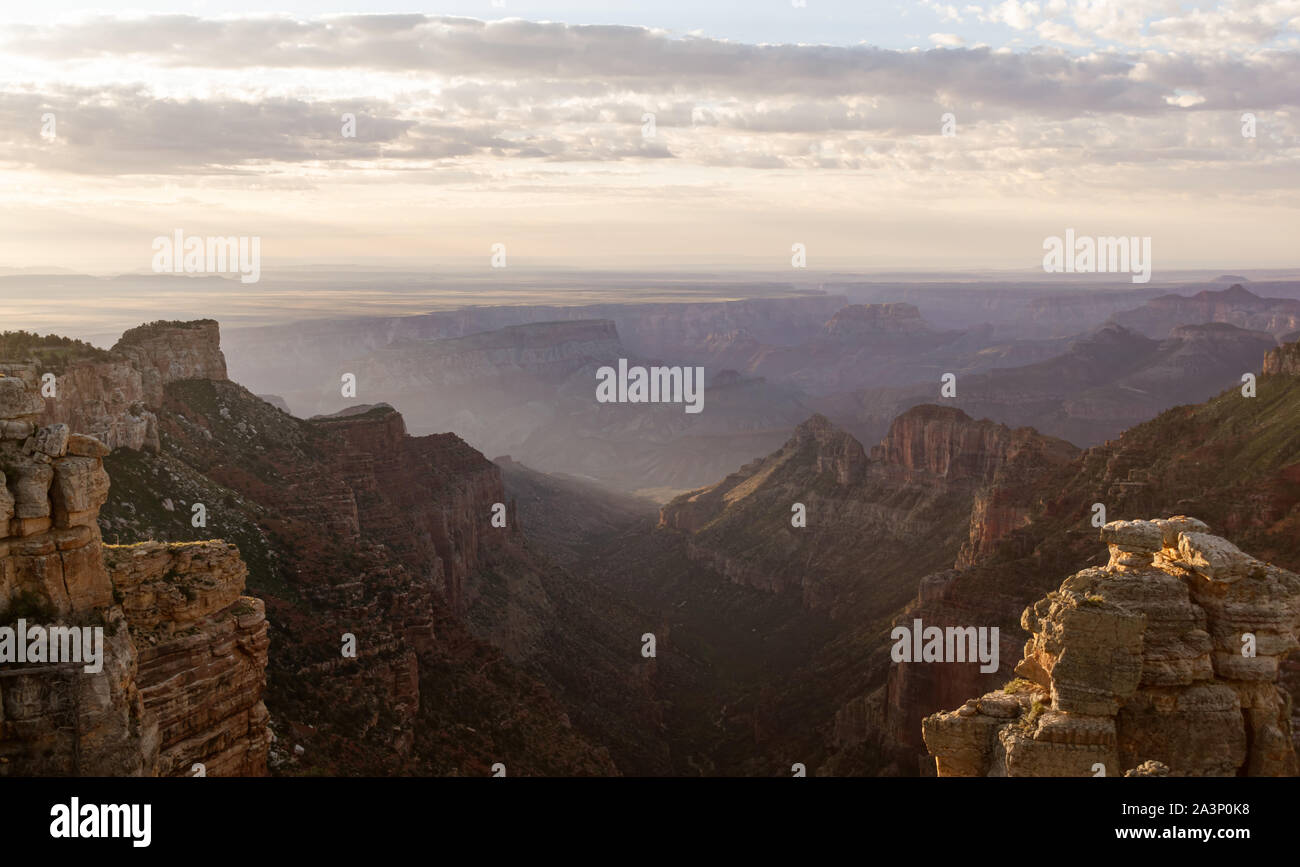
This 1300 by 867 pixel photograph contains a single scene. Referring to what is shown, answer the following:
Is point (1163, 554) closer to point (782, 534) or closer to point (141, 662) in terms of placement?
point (141, 662)

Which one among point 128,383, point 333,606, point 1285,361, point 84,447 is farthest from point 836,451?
point 84,447

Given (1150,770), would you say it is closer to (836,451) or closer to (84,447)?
(84,447)

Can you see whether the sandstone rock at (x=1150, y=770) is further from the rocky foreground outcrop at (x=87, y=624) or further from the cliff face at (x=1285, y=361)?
the cliff face at (x=1285, y=361)

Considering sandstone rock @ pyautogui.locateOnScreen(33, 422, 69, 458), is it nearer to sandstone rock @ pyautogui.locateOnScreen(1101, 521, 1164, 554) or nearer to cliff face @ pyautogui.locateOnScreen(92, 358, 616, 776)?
cliff face @ pyautogui.locateOnScreen(92, 358, 616, 776)

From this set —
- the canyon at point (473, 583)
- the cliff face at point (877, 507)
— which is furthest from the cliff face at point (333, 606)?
the cliff face at point (877, 507)

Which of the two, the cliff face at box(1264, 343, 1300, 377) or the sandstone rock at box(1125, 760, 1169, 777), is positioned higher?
the cliff face at box(1264, 343, 1300, 377)

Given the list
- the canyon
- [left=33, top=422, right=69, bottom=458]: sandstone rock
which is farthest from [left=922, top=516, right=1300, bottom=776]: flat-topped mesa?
[left=33, top=422, right=69, bottom=458]: sandstone rock
